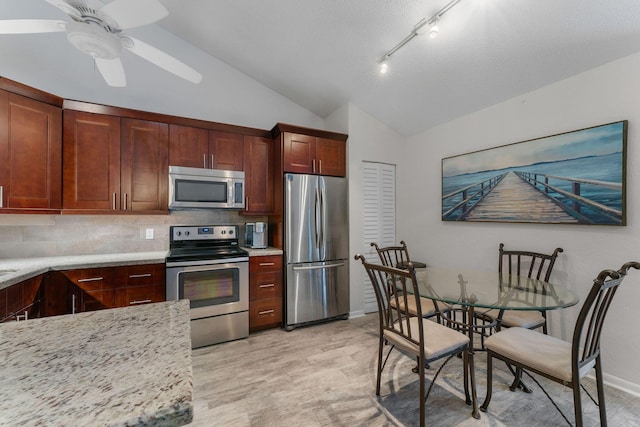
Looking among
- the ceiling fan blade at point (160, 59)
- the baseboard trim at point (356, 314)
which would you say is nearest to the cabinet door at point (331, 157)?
the ceiling fan blade at point (160, 59)

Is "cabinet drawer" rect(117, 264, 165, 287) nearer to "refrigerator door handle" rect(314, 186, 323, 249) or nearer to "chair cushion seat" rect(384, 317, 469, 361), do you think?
"refrigerator door handle" rect(314, 186, 323, 249)

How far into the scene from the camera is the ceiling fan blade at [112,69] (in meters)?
2.07

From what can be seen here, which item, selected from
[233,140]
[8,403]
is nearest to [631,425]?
[8,403]

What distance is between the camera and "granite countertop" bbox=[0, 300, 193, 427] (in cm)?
49

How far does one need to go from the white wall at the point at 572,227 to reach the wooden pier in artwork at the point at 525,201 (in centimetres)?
9

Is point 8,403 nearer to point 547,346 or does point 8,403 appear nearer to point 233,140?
point 547,346

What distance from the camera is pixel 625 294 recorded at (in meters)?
2.06

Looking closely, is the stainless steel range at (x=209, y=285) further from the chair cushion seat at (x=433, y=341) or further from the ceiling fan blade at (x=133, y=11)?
the ceiling fan blade at (x=133, y=11)

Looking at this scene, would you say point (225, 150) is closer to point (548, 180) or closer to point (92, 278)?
point (92, 278)

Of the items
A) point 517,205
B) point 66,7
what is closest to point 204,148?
point 66,7

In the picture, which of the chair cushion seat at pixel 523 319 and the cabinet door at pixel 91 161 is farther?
the cabinet door at pixel 91 161

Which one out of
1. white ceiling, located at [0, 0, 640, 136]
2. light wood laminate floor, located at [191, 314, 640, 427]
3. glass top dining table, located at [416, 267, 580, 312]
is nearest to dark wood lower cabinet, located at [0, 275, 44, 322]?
light wood laminate floor, located at [191, 314, 640, 427]

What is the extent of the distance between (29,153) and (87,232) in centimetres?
93

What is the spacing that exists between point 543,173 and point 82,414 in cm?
329
